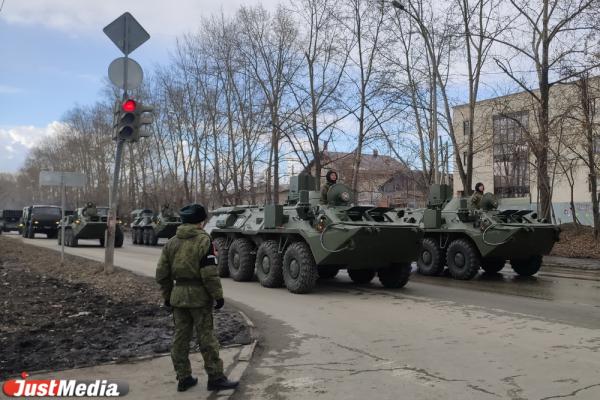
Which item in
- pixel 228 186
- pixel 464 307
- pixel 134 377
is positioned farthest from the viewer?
pixel 228 186

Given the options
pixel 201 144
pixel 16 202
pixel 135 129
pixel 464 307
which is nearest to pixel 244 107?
pixel 201 144

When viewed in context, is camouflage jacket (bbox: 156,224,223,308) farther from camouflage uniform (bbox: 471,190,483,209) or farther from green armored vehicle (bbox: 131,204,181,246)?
green armored vehicle (bbox: 131,204,181,246)

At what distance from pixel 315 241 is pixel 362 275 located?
239cm

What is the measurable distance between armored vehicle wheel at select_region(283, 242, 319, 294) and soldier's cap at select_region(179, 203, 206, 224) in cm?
600

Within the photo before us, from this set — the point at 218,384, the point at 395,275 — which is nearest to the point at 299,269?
the point at 395,275

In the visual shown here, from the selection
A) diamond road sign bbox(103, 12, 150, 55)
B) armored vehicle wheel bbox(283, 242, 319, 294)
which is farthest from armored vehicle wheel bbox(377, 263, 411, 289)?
diamond road sign bbox(103, 12, 150, 55)

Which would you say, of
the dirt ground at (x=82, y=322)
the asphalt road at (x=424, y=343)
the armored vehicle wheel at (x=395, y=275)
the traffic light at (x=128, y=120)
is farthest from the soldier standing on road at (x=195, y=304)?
the armored vehicle wheel at (x=395, y=275)

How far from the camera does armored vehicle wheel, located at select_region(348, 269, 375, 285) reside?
42.3ft

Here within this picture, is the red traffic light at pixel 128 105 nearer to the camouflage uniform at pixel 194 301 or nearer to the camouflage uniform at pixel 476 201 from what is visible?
the camouflage uniform at pixel 194 301

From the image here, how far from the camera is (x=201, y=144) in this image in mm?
38438

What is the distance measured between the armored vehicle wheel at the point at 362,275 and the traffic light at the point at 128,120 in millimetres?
5357

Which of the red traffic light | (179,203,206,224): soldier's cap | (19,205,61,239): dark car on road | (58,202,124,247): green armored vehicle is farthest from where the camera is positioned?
(19,205,61,239): dark car on road

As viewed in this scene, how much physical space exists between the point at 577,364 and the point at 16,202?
118m

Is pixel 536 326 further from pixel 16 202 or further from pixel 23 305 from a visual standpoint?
pixel 16 202
